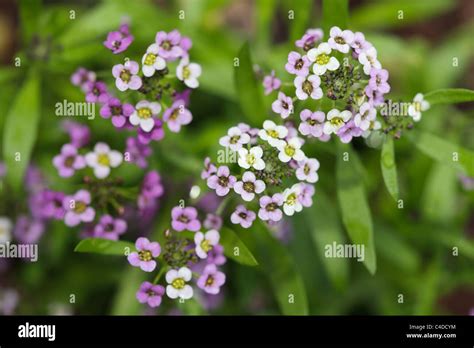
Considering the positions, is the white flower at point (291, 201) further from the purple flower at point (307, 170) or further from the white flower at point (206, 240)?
the white flower at point (206, 240)

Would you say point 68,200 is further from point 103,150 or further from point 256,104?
point 256,104

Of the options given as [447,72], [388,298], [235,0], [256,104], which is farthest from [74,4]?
[388,298]

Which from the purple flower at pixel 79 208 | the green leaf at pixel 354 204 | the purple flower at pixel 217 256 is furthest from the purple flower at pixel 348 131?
the purple flower at pixel 79 208

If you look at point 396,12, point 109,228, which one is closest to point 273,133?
point 109,228

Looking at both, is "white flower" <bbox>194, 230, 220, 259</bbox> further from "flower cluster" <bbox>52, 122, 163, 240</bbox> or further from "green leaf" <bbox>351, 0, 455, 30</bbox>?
"green leaf" <bbox>351, 0, 455, 30</bbox>

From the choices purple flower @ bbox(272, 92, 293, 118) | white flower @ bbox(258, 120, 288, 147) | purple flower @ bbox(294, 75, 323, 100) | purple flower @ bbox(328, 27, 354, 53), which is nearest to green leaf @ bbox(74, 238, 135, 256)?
white flower @ bbox(258, 120, 288, 147)
